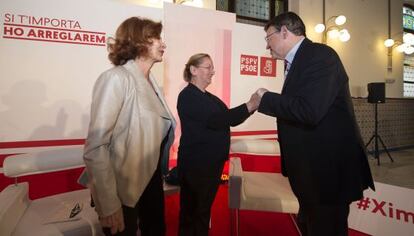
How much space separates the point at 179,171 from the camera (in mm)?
1948

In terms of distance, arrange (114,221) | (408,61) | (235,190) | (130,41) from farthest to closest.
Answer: (408,61) < (235,190) < (130,41) < (114,221)

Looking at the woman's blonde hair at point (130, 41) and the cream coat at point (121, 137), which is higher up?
the woman's blonde hair at point (130, 41)

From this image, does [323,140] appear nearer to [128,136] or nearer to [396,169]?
[128,136]

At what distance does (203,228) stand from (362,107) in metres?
5.99

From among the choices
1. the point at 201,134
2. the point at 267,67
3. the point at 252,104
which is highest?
the point at 267,67

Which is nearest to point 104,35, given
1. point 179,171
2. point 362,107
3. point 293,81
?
point 179,171

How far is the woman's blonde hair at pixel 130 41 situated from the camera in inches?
50.1

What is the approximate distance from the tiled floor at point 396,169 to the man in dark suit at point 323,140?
3.94 metres

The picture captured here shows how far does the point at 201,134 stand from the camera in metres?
1.87

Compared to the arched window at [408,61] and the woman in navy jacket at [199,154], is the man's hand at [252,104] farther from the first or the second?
the arched window at [408,61]

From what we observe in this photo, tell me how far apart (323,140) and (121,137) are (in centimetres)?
85

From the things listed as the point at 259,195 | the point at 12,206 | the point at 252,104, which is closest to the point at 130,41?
the point at 252,104

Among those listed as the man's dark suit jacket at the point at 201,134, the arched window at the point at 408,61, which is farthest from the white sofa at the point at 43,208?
the arched window at the point at 408,61

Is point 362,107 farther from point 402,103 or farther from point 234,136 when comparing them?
point 234,136
